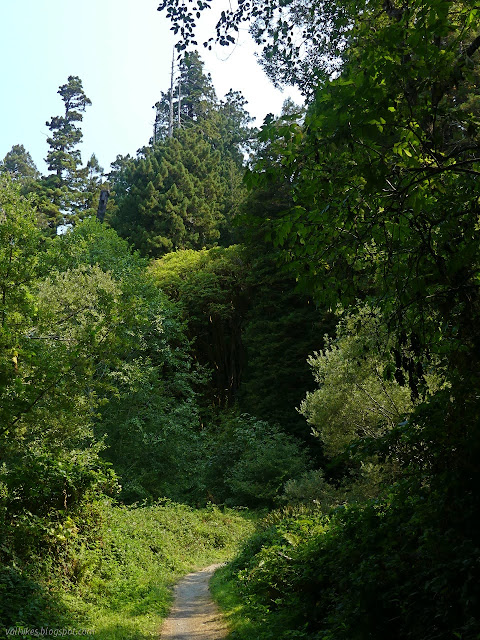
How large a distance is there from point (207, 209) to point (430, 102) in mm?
35337

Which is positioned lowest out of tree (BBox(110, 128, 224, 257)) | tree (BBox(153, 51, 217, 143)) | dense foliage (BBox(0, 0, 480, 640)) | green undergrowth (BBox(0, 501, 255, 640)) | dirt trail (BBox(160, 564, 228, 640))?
dirt trail (BBox(160, 564, 228, 640))

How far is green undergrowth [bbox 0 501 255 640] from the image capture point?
22.4ft

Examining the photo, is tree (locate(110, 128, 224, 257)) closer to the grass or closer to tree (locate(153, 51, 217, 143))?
tree (locate(153, 51, 217, 143))

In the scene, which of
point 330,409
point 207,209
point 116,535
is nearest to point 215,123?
point 207,209

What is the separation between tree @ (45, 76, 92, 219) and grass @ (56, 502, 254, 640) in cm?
3307

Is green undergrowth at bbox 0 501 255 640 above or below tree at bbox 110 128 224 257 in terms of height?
below

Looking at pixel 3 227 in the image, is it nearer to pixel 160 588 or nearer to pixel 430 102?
pixel 160 588

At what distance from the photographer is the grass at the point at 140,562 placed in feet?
24.5

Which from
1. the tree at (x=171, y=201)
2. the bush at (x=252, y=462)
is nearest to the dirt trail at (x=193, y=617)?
the bush at (x=252, y=462)

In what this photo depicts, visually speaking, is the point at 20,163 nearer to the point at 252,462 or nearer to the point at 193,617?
the point at 252,462

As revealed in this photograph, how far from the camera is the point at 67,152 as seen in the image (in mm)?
50906

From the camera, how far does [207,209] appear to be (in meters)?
38.6

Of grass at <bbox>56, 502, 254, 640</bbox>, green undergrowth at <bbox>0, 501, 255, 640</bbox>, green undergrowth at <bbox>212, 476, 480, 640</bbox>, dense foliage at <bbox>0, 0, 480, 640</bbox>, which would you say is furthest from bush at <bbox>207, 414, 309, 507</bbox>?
green undergrowth at <bbox>212, 476, 480, 640</bbox>

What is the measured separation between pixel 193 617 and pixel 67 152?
49.6 m
